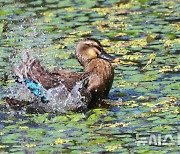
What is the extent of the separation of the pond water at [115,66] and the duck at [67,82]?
0.22 m

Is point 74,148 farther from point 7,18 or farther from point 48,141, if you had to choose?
point 7,18

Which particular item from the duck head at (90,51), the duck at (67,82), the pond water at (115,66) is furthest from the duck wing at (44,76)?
the duck head at (90,51)

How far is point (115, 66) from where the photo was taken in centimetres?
1310

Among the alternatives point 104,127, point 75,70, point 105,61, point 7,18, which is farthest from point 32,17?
point 104,127

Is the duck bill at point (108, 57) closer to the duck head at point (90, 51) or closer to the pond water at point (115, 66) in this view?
the duck head at point (90, 51)

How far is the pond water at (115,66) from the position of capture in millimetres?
9633

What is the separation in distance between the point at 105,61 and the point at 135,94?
690 millimetres

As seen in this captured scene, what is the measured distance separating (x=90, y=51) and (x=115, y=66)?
113 centimetres

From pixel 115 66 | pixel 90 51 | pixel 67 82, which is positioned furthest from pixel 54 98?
pixel 115 66

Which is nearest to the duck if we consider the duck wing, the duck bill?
the duck wing

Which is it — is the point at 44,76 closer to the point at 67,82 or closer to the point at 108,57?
the point at 67,82

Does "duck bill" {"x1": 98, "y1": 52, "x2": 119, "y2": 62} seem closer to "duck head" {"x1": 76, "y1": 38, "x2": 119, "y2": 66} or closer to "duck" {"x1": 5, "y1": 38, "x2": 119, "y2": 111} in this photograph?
"duck head" {"x1": 76, "y1": 38, "x2": 119, "y2": 66}

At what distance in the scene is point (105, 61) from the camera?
39.2 ft

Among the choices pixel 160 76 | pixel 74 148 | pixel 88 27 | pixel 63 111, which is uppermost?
pixel 88 27
